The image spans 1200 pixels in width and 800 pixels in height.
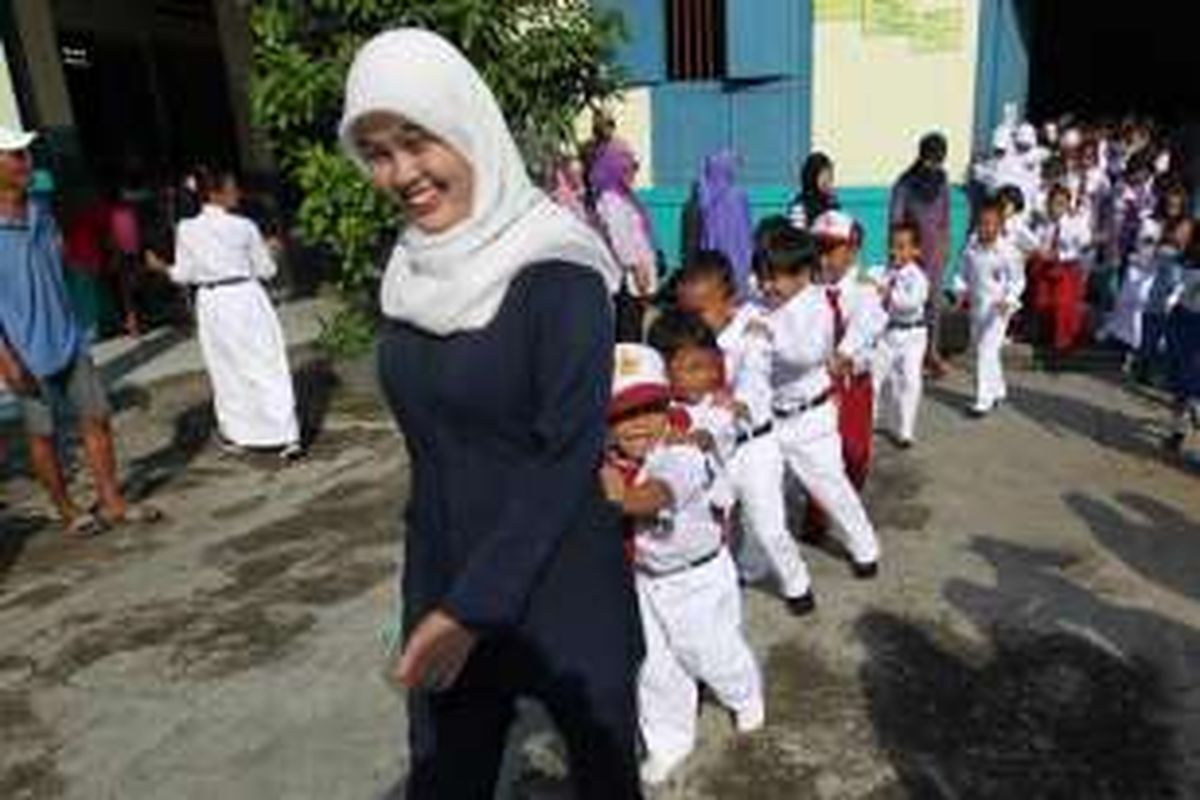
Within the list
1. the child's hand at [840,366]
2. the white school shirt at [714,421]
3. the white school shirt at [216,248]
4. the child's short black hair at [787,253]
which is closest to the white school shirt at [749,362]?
the child's short black hair at [787,253]

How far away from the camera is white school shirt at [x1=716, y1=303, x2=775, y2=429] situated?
3.93 m

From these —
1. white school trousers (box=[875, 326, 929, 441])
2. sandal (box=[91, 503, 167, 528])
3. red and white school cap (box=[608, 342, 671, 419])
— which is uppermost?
red and white school cap (box=[608, 342, 671, 419])

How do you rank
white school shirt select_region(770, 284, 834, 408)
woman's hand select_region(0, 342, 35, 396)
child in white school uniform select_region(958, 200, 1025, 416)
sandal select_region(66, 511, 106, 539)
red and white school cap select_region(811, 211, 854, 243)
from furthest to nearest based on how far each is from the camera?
child in white school uniform select_region(958, 200, 1025, 416)
sandal select_region(66, 511, 106, 539)
woman's hand select_region(0, 342, 35, 396)
red and white school cap select_region(811, 211, 854, 243)
white school shirt select_region(770, 284, 834, 408)

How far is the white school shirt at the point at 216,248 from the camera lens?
629 centimetres

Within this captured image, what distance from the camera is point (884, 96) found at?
9.12 meters

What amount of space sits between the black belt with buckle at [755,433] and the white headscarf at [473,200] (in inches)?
83.7

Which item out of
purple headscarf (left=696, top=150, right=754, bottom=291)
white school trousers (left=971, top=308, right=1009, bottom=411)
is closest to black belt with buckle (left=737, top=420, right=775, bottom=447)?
white school trousers (left=971, top=308, right=1009, bottom=411)

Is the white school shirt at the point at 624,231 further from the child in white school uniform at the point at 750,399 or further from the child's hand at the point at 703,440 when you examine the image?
the child's hand at the point at 703,440

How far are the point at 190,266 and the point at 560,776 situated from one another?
158 inches

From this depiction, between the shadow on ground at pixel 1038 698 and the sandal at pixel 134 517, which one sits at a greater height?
the shadow on ground at pixel 1038 698

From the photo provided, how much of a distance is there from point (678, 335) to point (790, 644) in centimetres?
125

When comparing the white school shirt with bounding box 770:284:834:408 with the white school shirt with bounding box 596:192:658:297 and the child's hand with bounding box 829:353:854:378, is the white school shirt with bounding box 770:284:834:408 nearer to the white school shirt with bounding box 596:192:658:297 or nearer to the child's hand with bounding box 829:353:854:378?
the child's hand with bounding box 829:353:854:378

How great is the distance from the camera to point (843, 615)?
430cm

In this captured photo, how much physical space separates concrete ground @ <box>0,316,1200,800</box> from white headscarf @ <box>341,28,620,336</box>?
193cm
